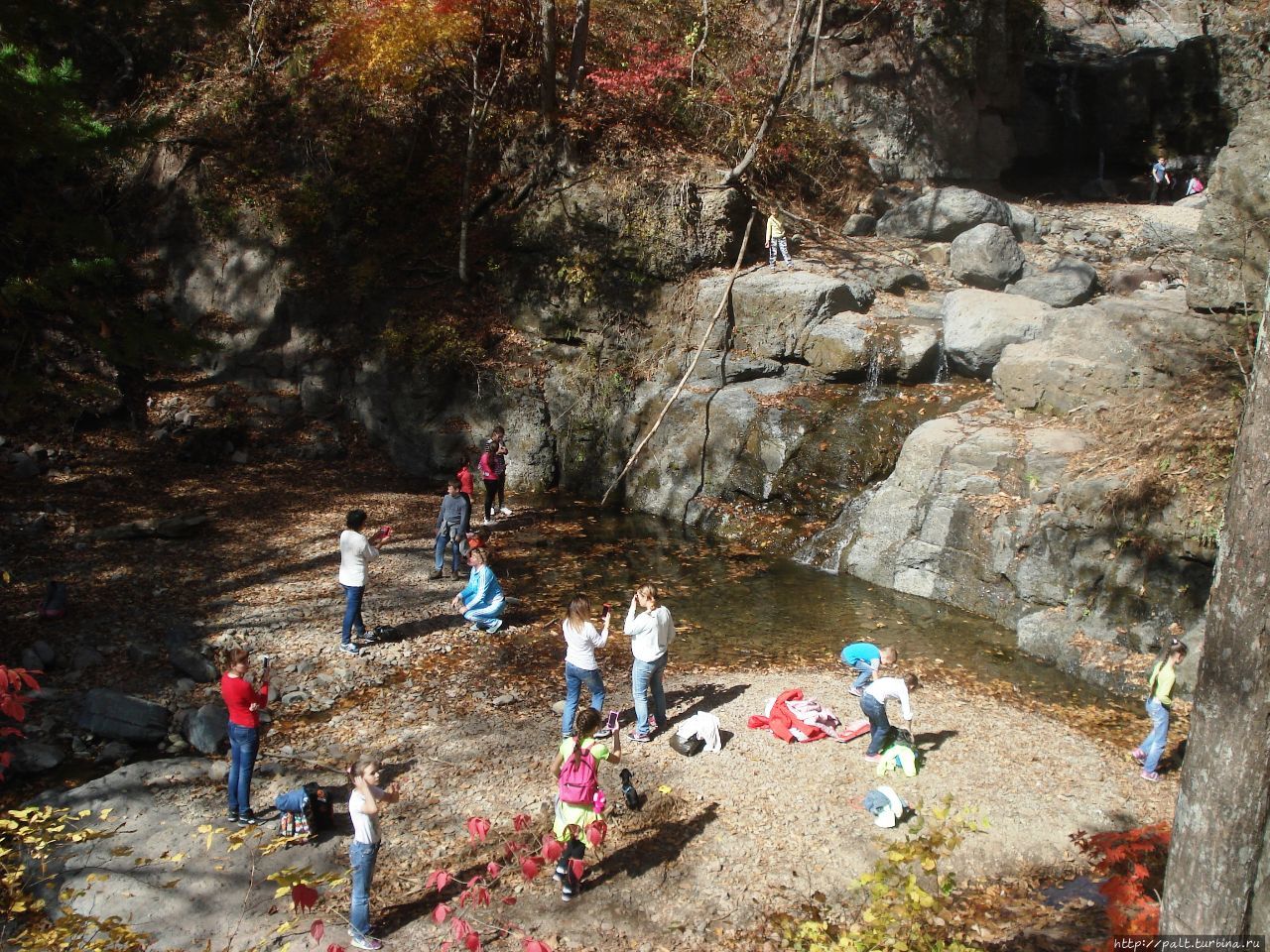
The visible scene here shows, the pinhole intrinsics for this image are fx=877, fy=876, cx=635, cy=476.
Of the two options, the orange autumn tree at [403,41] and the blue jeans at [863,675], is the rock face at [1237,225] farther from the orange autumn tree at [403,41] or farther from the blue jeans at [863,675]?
the orange autumn tree at [403,41]

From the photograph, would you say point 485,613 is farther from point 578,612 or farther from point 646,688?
point 578,612

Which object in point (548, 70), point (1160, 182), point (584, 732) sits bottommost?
point (584, 732)

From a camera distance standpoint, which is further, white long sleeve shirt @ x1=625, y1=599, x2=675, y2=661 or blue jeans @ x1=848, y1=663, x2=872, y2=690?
blue jeans @ x1=848, y1=663, x2=872, y2=690

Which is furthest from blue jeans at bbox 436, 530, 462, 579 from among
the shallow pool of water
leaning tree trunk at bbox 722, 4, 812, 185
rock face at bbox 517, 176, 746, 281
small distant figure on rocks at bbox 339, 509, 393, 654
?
leaning tree trunk at bbox 722, 4, 812, 185

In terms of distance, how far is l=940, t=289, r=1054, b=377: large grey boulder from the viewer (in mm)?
17781

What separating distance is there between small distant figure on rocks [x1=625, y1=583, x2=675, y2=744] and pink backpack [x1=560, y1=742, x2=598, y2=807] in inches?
88.8

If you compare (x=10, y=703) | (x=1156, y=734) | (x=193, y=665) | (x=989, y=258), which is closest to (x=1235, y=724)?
(x=1156, y=734)

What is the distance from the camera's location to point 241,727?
7.98m

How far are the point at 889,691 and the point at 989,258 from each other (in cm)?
1585

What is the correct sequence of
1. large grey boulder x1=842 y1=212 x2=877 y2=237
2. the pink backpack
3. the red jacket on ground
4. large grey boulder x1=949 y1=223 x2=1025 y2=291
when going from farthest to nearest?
1. large grey boulder x1=842 y1=212 x2=877 y2=237
2. large grey boulder x1=949 y1=223 x2=1025 y2=291
3. the red jacket on ground
4. the pink backpack

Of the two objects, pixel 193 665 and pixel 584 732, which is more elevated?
pixel 584 732

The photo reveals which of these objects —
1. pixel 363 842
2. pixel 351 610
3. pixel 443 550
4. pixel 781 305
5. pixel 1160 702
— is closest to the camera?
pixel 363 842

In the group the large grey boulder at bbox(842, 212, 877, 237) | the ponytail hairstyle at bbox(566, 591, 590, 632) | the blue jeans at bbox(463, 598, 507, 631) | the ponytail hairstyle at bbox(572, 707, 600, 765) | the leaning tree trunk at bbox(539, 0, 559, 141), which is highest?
the leaning tree trunk at bbox(539, 0, 559, 141)

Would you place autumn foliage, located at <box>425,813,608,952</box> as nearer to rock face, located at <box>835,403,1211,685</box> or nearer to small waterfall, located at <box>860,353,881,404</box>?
rock face, located at <box>835,403,1211,685</box>
